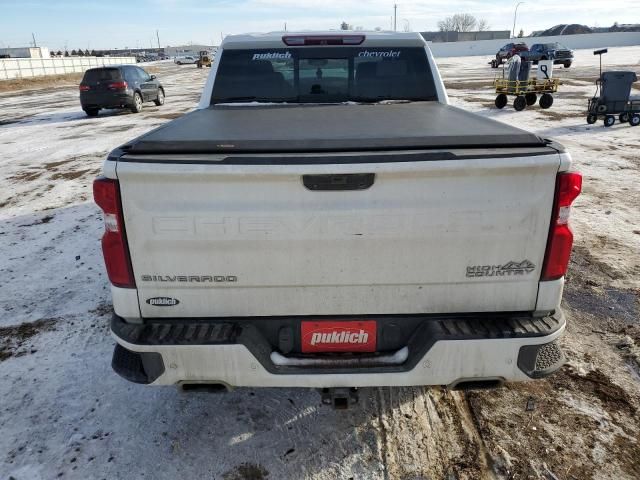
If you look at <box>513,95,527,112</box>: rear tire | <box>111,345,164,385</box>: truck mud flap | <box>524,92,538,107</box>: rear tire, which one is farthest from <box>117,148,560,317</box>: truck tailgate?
<box>524,92,538,107</box>: rear tire

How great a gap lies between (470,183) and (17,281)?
4853 mm

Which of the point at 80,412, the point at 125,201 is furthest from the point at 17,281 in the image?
the point at 125,201

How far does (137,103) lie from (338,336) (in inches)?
729

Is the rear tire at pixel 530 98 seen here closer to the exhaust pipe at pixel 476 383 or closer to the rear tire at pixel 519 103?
the rear tire at pixel 519 103

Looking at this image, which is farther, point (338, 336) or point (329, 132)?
point (329, 132)

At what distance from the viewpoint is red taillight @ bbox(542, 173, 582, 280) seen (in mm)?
2145

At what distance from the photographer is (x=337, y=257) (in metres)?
2.24

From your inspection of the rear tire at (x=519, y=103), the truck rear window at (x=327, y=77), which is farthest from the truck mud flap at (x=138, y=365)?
the rear tire at (x=519, y=103)

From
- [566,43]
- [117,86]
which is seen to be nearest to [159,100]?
[117,86]

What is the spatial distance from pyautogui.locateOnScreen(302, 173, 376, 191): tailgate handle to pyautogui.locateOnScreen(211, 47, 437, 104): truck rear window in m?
2.88

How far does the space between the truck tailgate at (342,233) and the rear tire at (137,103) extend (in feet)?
58.5

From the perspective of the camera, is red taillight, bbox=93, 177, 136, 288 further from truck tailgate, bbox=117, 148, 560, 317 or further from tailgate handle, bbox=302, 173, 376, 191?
tailgate handle, bbox=302, 173, 376, 191

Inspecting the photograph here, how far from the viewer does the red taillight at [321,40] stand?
463cm

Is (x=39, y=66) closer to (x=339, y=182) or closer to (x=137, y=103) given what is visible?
(x=137, y=103)
